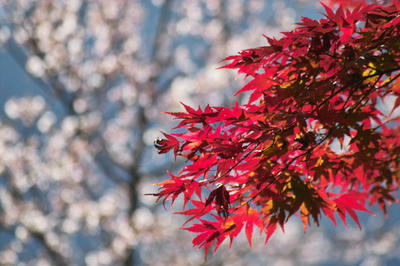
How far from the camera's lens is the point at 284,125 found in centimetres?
82

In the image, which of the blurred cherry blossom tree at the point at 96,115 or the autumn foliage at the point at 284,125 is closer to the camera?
the autumn foliage at the point at 284,125

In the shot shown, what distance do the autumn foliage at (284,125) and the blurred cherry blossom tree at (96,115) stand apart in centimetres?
304

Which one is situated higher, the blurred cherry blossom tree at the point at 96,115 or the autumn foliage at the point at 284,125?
the blurred cherry blossom tree at the point at 96,115

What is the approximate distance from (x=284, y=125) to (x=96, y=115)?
4358 millimetres

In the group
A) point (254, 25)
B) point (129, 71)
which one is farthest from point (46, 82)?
point (254, 25)

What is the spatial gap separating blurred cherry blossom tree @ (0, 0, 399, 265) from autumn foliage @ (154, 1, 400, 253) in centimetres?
304

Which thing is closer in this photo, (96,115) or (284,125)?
(284,125)

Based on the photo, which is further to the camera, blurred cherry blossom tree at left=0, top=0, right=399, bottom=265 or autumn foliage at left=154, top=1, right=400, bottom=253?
blurred cherry blossom tree at left=0, top=0, right=399, bottom=265

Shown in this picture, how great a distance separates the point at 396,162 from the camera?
1.18m

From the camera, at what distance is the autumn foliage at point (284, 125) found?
809mm

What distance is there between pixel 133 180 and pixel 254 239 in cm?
215

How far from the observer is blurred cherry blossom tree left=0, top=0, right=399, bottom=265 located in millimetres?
4570

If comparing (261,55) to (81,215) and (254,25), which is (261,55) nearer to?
(81,215)

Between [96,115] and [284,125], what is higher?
[96,115]
